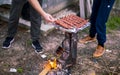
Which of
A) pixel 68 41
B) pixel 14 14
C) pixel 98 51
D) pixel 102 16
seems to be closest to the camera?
pixel 68 41

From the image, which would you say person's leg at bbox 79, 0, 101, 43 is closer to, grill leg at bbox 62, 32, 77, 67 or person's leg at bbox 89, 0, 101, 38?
person's leg at bbox 89, 0, 101, 38

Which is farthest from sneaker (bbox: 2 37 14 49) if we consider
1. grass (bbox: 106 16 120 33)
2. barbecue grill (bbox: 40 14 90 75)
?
grass (bbox: 106 16 120 33)

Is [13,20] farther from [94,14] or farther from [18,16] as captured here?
[94,14]

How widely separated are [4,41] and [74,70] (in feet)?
4.42

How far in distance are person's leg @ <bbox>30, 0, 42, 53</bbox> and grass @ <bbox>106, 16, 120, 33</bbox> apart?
5.35 ft

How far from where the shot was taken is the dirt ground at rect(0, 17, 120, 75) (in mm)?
4195

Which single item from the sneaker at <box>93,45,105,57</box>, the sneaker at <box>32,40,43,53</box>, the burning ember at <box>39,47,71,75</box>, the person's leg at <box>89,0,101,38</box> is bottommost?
the sneaker at <box>93,45,105,57</box>

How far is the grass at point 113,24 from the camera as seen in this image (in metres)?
5.59

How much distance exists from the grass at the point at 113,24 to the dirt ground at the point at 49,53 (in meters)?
0.37

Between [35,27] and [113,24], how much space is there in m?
1.99

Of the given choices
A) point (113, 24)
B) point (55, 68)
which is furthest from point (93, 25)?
point (55, 68)

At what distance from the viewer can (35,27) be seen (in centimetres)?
443

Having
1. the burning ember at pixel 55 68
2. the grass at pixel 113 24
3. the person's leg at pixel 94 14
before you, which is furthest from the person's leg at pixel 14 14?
the grass at pixel 113 24

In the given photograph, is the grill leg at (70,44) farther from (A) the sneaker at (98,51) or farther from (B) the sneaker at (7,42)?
(B) the sneaker at (7,42)
